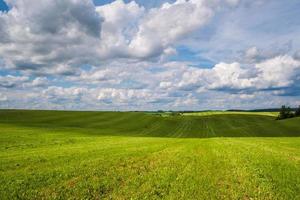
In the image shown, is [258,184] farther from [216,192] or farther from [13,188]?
[13,188]

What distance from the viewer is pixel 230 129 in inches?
4422

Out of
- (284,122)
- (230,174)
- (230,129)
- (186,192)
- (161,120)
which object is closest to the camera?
(186,192)

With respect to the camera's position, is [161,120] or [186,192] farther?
[161,120]

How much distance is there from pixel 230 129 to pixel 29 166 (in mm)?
97605

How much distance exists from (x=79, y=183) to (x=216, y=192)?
24.2 ft

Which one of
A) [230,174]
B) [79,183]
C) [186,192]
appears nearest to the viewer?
[186,192]

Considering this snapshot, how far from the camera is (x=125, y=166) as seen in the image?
23172mm

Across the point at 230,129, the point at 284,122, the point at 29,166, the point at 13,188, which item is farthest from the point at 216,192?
the point at 284,122

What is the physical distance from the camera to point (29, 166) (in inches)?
877

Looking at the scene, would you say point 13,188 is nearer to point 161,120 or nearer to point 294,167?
point 294,167

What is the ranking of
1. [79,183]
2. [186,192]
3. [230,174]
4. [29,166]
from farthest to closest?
[29,166]
[230,174]
[79,183]
[186,192]

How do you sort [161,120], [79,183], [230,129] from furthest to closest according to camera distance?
[161,120]
[230,129]
[79,183]

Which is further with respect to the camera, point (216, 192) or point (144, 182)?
point (144, 182)

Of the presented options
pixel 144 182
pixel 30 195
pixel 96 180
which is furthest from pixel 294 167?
pixel 30 195
